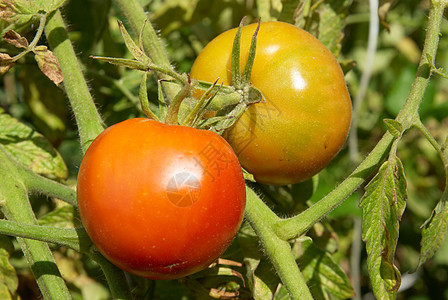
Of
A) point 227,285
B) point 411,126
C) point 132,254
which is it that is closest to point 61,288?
point 132,254

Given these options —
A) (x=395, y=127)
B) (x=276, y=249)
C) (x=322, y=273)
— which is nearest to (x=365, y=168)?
(x=395, y=127)

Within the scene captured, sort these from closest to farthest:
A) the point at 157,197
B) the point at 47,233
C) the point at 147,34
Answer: the point at 157,197 → the point at 47,233 → the point at 147,34

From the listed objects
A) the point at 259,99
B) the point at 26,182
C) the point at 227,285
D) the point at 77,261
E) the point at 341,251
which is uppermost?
the point at 259,99

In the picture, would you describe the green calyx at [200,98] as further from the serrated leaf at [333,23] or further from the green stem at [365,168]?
the serrated leaf at [333,23]

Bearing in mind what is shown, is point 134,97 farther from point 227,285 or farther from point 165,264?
point 165,264

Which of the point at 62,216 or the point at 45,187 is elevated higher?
the point at 45,187

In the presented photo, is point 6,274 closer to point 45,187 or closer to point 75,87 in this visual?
point 45,187

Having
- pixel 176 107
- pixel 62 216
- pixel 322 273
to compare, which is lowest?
pixel 322 273
